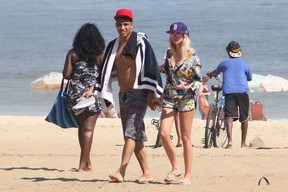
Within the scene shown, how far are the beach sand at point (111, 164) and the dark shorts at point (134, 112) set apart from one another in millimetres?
502

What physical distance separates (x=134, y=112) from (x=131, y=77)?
343 mm

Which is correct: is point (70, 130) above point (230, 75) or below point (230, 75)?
below

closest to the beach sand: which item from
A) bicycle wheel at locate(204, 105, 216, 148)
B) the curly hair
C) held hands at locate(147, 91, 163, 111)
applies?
bicycle wheel at locate(204, 105, 216, 148)

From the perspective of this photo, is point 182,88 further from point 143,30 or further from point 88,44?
point 143,30

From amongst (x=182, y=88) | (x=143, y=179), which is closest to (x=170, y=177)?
(x=143, y=179)

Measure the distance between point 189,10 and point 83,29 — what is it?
5560cm

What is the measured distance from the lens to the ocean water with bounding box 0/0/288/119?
27.7 meters

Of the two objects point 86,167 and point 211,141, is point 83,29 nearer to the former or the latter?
point 86,167

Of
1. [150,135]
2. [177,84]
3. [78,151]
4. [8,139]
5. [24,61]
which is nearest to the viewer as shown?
[177,84]

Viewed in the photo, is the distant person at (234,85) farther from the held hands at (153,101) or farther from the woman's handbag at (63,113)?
the held hands at (153,101)

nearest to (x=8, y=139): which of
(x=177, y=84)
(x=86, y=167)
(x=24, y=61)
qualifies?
(x=86, y=167)

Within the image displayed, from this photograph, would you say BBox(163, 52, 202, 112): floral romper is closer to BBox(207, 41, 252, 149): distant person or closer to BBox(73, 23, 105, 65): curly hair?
BBox(73, 23, 105, 65): curly hair

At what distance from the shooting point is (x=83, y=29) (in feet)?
35.7

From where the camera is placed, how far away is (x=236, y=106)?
14047 millimetres
